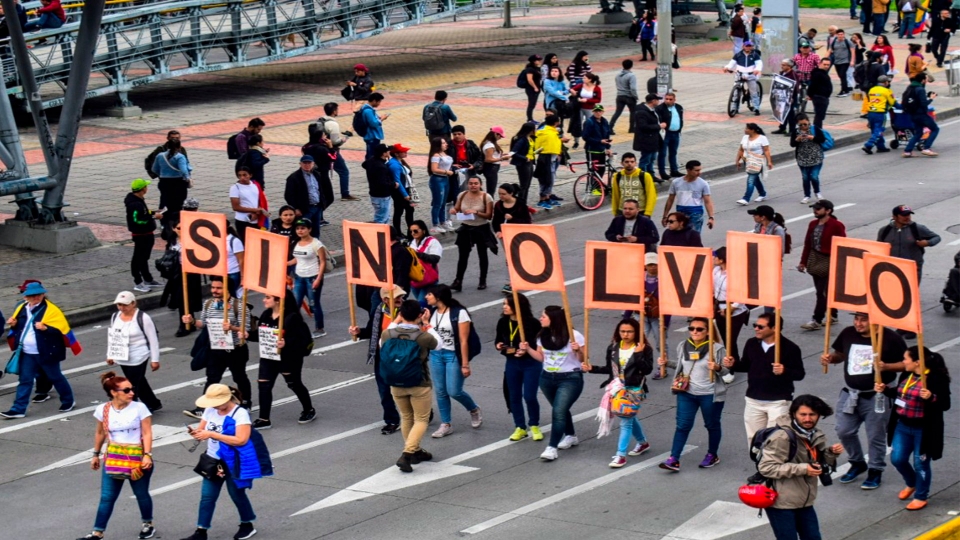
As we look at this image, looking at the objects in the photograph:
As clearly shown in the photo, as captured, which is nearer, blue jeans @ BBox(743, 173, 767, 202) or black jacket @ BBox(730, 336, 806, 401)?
black jacket @ BBox(730, 336, 806, 401)

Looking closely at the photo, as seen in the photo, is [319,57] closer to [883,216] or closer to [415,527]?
[883,216]

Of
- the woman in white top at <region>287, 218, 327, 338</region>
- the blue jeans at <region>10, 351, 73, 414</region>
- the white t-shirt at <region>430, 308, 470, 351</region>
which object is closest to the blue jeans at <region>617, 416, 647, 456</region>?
the white t-shirt at <region>430, 308, 470, 351</region>

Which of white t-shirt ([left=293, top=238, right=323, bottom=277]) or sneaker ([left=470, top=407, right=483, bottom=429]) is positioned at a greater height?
white t-shirt ([left=293, top=238, right=323, bottom=277])

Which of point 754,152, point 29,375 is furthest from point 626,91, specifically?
point 29,375

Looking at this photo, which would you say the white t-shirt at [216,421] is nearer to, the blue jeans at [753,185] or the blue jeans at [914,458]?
the blue jeans at [914,458]

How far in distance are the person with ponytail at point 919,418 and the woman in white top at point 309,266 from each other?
303 inches

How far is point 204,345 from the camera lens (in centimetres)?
1430

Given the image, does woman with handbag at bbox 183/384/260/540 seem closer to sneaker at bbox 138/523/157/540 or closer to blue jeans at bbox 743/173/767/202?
sneaker at bbox 138/523/157/540

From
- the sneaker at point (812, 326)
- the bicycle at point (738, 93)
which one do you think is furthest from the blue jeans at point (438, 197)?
the bicycle at point (738, 93)

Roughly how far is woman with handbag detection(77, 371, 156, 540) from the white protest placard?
2674 mm

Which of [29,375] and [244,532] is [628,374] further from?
[29,375]

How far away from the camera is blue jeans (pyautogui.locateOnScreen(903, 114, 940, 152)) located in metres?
27.7

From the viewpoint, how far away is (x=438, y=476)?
12.5 metres

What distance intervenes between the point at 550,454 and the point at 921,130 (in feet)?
58.7
